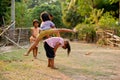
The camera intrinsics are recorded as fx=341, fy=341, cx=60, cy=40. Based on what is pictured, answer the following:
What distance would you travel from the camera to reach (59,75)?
8281mm

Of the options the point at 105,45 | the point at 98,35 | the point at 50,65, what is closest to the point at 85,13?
the point at 98,35

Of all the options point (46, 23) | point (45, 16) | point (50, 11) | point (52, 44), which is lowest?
point (50, 11)

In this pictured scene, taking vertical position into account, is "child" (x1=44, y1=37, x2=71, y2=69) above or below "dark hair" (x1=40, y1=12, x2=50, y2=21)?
below

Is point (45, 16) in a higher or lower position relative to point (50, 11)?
A: higher

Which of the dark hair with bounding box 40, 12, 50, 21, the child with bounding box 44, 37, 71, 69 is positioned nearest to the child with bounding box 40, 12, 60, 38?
the dark hair with bounding box 40, 12, 50, 21

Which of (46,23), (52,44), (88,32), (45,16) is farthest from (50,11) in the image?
(52,44)

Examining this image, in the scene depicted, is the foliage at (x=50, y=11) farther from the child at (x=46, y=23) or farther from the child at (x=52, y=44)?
the child at (x=52, y=44)

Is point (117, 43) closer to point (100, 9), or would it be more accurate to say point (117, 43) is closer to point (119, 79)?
point (100, 9)

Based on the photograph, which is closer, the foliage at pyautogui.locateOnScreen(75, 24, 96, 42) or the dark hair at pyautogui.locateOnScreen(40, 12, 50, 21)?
the dark hair at pyautogui.locateOnScreen(40, 12, 50, 21)

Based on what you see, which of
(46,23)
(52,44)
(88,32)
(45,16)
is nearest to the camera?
(52,44)

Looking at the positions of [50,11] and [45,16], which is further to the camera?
[50,11]

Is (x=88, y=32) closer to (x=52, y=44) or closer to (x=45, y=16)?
(x=45, y=16)

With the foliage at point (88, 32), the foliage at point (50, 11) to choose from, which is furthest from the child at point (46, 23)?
the foliage at point (50, 11)

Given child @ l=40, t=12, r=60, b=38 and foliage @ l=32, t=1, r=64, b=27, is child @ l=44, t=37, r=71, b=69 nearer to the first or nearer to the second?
child @ l=40, t=12, r=60, b=38
